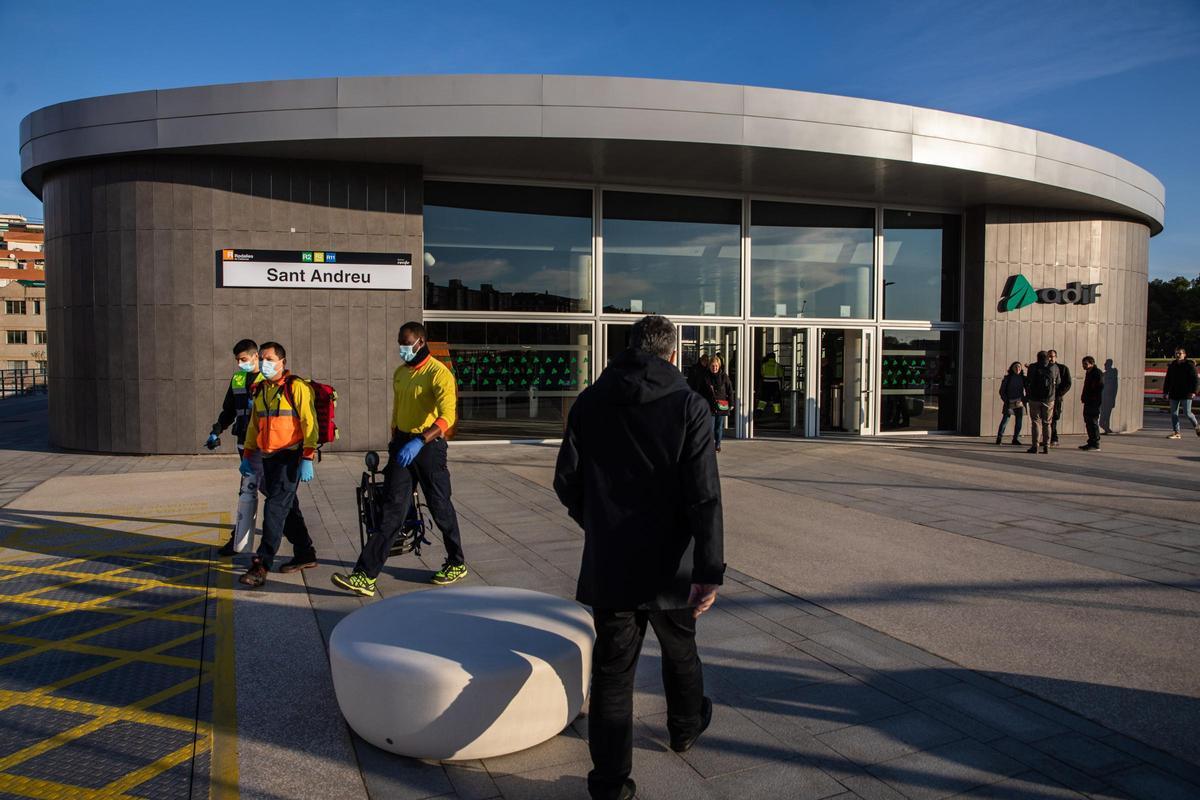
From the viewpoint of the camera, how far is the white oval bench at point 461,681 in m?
3.11

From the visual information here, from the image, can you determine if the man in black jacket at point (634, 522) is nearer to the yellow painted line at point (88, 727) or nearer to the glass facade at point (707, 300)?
the yellow painted line at point (88, 727)

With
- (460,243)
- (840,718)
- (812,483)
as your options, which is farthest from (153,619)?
(460,243)

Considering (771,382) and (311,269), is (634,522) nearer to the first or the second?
(311,269)

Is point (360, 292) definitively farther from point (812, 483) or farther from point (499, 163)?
point (812, 483)

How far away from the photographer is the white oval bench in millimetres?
3105

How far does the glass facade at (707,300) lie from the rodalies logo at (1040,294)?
0.99m

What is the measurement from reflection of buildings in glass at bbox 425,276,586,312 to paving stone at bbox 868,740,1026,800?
1168cm

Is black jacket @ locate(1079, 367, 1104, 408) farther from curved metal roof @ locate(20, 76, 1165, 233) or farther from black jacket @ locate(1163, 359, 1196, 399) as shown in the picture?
curved metal roof @ locate(20, 76, 1165, 233)

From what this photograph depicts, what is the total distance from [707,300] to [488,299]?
4.28 meters

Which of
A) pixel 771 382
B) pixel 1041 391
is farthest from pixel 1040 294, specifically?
pixel 771 382

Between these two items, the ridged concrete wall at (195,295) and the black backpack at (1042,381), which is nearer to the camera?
the ridged concrete wall at (195,295)

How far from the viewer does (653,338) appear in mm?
3039

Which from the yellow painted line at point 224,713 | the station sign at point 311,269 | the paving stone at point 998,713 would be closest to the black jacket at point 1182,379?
the paving stone at point 998,713

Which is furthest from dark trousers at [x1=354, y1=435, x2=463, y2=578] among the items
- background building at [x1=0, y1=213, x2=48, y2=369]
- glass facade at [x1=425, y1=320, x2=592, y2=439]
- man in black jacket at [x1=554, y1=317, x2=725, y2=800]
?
background building at [x1=0, y1=213, x2=48, y2=369]
